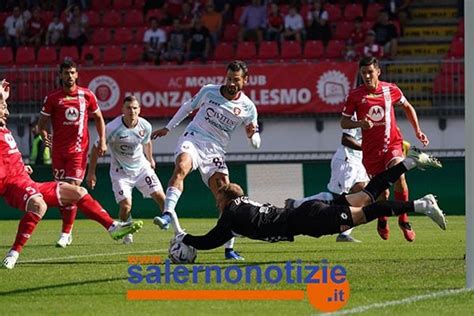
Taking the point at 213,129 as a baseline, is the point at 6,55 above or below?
below

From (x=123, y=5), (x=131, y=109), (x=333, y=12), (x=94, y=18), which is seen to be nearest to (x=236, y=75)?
(x=131, y=109)

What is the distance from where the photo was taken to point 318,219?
39.3ft

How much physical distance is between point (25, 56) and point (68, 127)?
47.9ft

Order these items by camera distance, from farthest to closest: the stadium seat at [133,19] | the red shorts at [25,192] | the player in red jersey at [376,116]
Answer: the stadium seat at [133,19] < the player in red jersey at [376,116] < the red shorts at [25,192]

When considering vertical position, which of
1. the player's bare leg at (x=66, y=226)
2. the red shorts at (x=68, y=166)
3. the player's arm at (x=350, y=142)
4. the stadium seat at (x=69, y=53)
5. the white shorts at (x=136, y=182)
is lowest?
the player's bare leg at (x=66, y=226)

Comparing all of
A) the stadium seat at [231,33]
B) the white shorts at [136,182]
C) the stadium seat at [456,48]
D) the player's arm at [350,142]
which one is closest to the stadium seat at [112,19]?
the stadium seat at [231,33]

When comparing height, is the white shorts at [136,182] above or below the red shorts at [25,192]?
below

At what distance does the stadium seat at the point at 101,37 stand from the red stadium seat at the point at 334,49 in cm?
596

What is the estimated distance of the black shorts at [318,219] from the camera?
1198 centimetres

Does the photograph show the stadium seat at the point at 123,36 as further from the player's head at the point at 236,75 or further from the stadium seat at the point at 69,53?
the player's head at the point at 236,75

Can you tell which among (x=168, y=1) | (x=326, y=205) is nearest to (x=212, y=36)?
(x=168, y=1)

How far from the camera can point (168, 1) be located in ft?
108

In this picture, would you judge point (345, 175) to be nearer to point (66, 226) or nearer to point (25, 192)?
point (66, 226)

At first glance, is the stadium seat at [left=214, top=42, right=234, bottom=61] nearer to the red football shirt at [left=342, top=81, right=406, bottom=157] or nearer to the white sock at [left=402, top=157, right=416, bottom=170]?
the red football shirt at [left=342, top=81, right=406, bottom=157]
